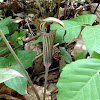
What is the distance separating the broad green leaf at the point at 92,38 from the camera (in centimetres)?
82

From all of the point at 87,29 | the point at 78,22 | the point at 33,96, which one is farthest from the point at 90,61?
the point at 33,96

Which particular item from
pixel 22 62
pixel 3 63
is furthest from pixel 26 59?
pixel 3 63

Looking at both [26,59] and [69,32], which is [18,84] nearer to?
[26,59]

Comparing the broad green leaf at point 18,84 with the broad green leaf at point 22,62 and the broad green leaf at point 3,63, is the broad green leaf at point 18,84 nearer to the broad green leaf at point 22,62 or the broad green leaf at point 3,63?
the broad green leaf at point 22,62

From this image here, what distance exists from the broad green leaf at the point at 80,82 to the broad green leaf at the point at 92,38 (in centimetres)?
14

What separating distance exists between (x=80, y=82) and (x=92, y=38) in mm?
354

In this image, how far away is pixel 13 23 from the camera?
57.9 inches

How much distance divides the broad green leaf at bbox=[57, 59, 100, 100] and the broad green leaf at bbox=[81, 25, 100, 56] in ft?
0.47

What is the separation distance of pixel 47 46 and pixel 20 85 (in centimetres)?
33

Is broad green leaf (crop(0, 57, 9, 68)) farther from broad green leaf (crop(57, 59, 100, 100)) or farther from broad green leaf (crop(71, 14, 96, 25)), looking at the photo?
broad green leaf (crop(71, 14, 96, 25))

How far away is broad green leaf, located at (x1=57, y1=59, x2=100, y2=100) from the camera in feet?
1.99

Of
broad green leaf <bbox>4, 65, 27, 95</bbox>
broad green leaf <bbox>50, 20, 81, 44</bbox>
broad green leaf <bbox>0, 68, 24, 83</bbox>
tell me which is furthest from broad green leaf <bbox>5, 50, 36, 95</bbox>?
broad green leaf <bbox>0, 68, 24, 83</bbox>

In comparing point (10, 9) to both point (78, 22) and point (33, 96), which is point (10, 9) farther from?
point (33, 96)

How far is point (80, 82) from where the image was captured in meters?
0.64
